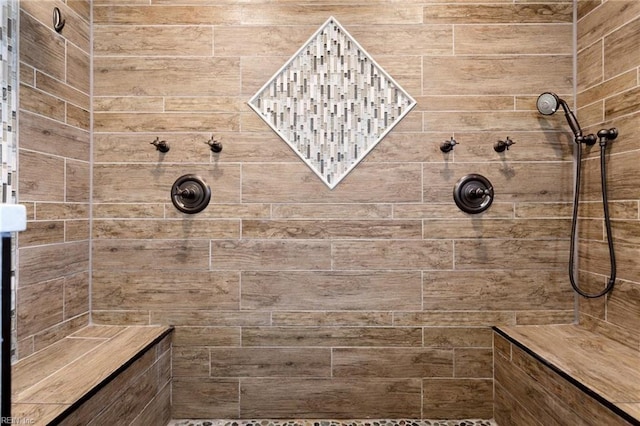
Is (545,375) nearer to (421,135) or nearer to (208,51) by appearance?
(421,135)

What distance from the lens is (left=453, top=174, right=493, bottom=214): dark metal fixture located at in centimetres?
200

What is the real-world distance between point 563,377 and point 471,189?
947mm

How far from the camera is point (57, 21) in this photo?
177 cm

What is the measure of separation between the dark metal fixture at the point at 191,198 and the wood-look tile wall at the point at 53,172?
48cm

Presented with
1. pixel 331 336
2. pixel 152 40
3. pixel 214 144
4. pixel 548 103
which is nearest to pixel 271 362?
pixel 331 336

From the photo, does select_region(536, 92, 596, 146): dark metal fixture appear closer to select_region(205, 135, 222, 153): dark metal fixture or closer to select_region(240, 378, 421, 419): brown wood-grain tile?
select_region(240, 378, 421, 419): brown wood-grain tile

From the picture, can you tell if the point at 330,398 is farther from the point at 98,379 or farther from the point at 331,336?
the point at 98,379

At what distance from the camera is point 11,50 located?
154cm

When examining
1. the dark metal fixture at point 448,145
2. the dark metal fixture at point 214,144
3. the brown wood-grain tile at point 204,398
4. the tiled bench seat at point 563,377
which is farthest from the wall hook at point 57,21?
the tiled bench seat at point 563,377

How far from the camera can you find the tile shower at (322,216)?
2.01 meters

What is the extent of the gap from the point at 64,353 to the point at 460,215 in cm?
203

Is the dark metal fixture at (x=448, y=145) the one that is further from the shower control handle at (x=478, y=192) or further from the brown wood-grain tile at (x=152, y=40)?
the brown wood-grain tile at (x=152, y=40)

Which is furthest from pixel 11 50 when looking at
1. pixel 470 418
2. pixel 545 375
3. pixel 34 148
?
pixel 470 418

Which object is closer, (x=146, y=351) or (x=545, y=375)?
(x=545, y=375)
